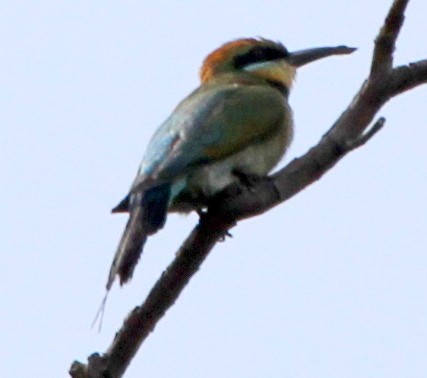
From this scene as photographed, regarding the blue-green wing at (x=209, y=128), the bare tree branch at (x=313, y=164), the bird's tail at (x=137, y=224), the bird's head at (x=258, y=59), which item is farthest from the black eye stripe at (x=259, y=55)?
the bare tree branch at (x=313, y=164)

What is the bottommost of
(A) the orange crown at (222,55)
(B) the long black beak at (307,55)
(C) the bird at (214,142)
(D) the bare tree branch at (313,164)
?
(D) the bare tree branch at (313,164)

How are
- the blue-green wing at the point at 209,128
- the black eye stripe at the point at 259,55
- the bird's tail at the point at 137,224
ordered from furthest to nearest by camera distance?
1. the black eye stripe at the point at 259,55
2. the blue-green wing at the point at 209,128
3. the bird's tail at the point at 137,224

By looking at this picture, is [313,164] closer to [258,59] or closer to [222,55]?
[258,59]

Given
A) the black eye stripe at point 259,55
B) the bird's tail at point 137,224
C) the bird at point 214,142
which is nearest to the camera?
the bird's tail at point 137,224

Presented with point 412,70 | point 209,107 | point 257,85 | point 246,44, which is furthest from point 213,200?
point 246,44

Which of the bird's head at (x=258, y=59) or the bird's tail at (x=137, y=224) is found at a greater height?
the bird's head at (x=258, y=59)

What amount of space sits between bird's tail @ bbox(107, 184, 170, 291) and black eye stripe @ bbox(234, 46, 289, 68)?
1.98m

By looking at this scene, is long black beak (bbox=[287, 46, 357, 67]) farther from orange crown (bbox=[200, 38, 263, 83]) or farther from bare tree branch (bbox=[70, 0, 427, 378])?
bare tree branch (bbox=[70, 0, 427, 378])

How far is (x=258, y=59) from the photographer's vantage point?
6320 millimetres

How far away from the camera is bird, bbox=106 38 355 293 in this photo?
169 inches

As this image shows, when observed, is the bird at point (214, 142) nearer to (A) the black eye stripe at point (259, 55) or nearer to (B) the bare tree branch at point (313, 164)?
(A) the black eye stripe at point (259, 55)

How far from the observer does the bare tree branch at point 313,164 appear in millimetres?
3680

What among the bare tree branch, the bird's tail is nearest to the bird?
the bird's tail

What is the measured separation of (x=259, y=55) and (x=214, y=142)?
152 centimetres
